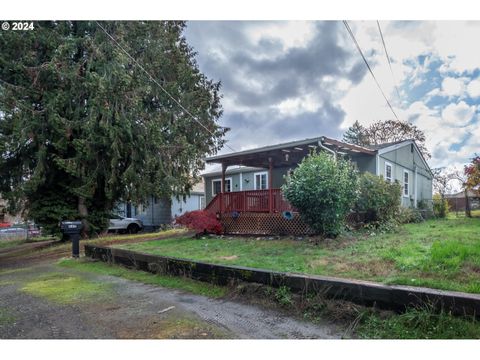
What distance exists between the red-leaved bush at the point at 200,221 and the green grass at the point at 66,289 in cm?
371

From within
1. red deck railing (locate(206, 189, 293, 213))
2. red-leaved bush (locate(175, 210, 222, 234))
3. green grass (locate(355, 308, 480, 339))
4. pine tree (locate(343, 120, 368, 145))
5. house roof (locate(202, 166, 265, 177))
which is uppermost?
pine tree (locate(343, 120, 368, 145))

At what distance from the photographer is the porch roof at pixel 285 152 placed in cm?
960

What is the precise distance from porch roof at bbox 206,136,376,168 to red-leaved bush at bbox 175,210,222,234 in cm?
261

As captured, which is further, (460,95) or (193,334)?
(460,95)

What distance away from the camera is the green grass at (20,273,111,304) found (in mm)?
4571

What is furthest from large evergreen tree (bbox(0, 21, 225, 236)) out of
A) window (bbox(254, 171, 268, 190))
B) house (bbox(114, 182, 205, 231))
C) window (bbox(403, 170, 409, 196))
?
window (bbox(403, 170, 409, 196))

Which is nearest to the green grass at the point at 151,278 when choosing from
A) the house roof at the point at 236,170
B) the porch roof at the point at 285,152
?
the porch roof at the point at 285,152

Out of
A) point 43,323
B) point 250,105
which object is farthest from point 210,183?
point 43,323

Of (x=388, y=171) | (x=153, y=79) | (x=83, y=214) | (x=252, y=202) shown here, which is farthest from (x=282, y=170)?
(x=83, y=214)

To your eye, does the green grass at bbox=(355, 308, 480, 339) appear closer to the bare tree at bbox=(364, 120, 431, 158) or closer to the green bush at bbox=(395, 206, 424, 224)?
the green bush at bbox=(395, 206, 424, 224)

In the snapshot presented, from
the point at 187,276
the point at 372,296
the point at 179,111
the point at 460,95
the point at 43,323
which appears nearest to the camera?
the point at 372,296
